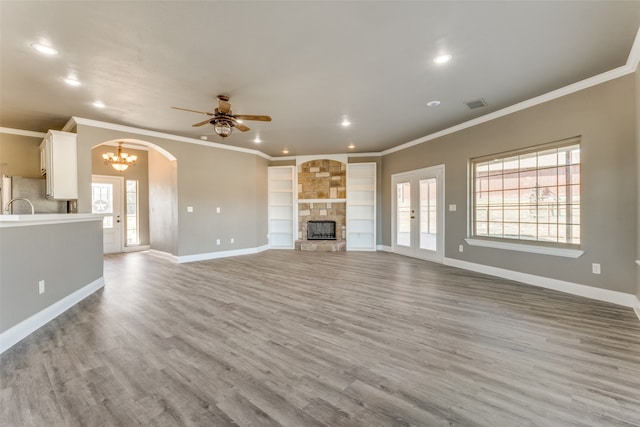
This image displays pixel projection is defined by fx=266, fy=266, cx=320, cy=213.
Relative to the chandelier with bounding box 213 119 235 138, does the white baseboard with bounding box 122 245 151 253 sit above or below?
below

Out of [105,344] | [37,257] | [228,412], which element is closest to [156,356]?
[105,344]

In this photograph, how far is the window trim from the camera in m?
3.70

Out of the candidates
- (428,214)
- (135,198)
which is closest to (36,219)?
(135,198)

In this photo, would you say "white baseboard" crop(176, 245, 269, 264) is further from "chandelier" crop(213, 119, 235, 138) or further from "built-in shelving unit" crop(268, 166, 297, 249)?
"chandelier" crop(213, 119, 235, 138)

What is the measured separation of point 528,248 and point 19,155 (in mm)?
9807

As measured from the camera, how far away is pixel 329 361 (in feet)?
6.85

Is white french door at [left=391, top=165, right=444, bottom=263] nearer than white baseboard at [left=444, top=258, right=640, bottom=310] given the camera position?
No

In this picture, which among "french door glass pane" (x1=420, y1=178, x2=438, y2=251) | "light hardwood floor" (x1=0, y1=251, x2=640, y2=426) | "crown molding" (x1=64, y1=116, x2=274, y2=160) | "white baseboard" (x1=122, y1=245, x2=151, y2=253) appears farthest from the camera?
"white baseboard" (x1=122, y1=245, x2=151, y2=253)

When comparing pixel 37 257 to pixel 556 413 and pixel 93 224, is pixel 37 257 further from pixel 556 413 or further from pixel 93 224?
pixel 556 413

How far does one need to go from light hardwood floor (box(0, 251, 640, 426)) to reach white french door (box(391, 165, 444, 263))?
231 cm

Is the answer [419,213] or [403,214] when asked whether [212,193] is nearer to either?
[403,214]

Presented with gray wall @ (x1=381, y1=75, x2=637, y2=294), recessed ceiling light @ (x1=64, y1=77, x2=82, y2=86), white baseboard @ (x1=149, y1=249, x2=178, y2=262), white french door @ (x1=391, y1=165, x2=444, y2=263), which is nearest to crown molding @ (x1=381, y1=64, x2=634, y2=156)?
gray wall @ (x1=381, y1=75, x2=637, y2=294)

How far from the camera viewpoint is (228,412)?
1.57 metres

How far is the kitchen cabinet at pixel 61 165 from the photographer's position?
4426mm
